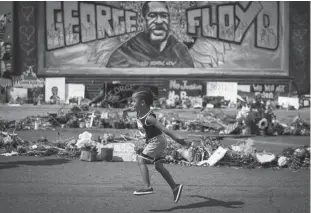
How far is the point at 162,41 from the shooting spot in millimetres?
20422

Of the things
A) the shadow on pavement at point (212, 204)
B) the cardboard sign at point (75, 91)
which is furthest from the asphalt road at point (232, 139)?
the cardboard sign at point (75, 91)

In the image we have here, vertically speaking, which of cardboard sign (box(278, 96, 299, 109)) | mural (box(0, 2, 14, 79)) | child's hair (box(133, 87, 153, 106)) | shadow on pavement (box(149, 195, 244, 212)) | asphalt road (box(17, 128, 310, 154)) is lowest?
shadow on pavement (box(149, 195, 244, 212))

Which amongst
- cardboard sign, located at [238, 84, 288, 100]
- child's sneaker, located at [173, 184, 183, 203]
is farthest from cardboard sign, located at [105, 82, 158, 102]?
child's sneaker, located at [173, 184, 183, 203]

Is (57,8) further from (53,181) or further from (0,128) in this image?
(53,181)

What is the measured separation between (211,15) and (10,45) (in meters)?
9.86

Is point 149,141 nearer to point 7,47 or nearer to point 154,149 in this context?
point 154,149

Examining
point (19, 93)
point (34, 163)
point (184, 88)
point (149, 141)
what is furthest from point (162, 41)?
point (149, 141)

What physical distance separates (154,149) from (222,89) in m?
14.8

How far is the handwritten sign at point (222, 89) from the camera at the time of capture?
19953mm

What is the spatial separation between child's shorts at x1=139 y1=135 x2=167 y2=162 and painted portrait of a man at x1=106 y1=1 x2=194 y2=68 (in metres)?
14.8

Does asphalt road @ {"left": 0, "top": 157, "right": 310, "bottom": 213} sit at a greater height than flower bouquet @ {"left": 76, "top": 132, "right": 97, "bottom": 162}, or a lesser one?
lesser

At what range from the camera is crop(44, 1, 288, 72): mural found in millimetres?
20156

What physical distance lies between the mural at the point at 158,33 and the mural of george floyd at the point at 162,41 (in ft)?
0.16

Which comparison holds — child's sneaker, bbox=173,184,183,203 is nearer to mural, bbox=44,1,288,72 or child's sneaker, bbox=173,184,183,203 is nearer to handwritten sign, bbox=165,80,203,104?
handwritten sign, bbox=165,80,203,104
